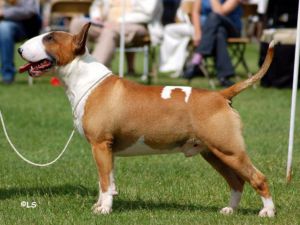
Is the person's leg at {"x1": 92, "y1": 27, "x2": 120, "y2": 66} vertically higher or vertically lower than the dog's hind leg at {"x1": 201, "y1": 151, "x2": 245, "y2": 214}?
lower

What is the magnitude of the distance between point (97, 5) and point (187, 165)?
10150 mm

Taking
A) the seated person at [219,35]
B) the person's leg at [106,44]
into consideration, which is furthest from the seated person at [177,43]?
the person's leg at [106,44]

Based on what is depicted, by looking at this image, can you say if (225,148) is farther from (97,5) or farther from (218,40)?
(97,5)

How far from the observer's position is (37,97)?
45.6 ft

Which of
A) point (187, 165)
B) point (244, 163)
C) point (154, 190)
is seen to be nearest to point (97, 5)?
point (187, 165)

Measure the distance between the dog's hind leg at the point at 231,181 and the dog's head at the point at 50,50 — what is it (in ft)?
4.25

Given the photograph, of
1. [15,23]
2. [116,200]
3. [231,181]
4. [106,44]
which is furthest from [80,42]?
[15,23]

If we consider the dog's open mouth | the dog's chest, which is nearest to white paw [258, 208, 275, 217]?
the dog's chest

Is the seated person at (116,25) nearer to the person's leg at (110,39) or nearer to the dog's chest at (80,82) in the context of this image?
the person's leg at (110,39)

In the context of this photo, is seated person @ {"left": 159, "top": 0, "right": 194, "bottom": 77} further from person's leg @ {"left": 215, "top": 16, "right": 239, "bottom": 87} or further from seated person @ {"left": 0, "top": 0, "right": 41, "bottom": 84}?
seated person @ {"left": 0, "top": 0, "right": 41, "bottom": 84}

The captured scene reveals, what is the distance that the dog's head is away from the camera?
6.09 meters

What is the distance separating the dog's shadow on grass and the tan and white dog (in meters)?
0.28

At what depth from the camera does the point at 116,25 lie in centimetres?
1468

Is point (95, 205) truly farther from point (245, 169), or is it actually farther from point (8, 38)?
point (8, 38)
